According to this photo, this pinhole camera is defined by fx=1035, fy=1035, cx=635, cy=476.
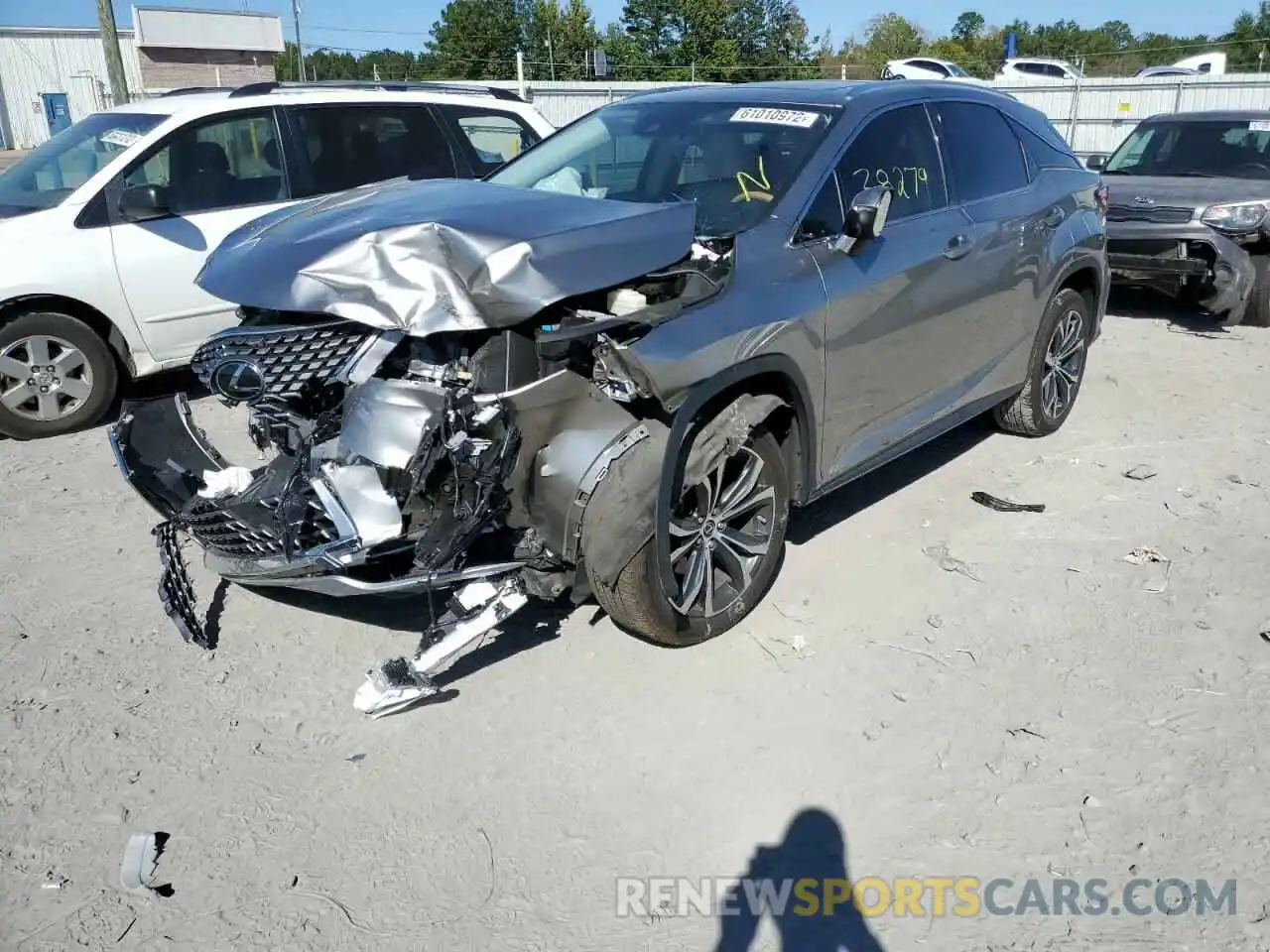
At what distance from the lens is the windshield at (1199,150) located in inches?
377

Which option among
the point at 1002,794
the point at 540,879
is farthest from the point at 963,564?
the point at 540,879

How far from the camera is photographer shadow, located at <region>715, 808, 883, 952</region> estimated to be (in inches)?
104

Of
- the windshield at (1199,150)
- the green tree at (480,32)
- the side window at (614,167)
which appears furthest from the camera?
the green tree at (480,32)

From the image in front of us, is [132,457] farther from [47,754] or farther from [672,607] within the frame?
[672,607]

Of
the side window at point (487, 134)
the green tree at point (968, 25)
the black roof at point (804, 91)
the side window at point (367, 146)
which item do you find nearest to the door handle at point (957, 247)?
the black roof at point (804, 91)

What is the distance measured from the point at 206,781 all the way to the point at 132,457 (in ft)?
4.52

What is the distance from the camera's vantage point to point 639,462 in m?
3.29

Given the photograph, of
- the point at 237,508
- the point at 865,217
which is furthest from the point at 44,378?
the point at 865,217

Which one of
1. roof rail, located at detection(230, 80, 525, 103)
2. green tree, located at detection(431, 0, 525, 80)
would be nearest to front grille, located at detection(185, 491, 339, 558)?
roof rail, located at detection(230, 80, 525, 103)

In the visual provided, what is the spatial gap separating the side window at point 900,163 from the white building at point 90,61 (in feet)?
120

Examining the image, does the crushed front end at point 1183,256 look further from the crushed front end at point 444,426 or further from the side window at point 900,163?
the crushed front end at point 444,426

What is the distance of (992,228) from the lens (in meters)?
4.92

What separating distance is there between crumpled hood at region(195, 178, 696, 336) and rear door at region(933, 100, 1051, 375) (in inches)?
71.9

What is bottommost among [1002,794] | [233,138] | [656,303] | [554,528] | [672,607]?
[1002,794]
